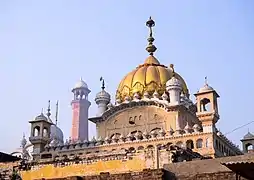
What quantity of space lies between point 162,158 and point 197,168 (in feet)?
24.9

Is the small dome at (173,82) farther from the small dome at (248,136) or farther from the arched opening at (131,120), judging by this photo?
the small dome at (248,136)

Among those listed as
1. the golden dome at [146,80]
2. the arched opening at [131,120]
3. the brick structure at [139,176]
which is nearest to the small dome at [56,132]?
the golden dome at [146,80]

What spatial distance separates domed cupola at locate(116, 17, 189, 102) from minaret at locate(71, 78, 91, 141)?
50.5 ft

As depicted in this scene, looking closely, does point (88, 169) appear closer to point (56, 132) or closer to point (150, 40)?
point (150, 40)

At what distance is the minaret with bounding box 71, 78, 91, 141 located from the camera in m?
48.5

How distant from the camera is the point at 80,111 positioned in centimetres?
4997

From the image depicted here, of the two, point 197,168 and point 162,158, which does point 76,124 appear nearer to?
point 162,158

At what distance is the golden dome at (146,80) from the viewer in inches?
1211

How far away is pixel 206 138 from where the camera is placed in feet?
82.3

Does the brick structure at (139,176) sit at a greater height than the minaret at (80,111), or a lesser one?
lesser

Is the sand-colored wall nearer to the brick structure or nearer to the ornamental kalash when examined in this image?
the ornamental kalash

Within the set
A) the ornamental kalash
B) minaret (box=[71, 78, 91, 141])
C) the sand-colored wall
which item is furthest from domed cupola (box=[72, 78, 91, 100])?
the sand-colored wall

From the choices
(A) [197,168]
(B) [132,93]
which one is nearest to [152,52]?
(B) [132,93]

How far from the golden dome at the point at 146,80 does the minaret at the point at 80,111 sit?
1538cm
